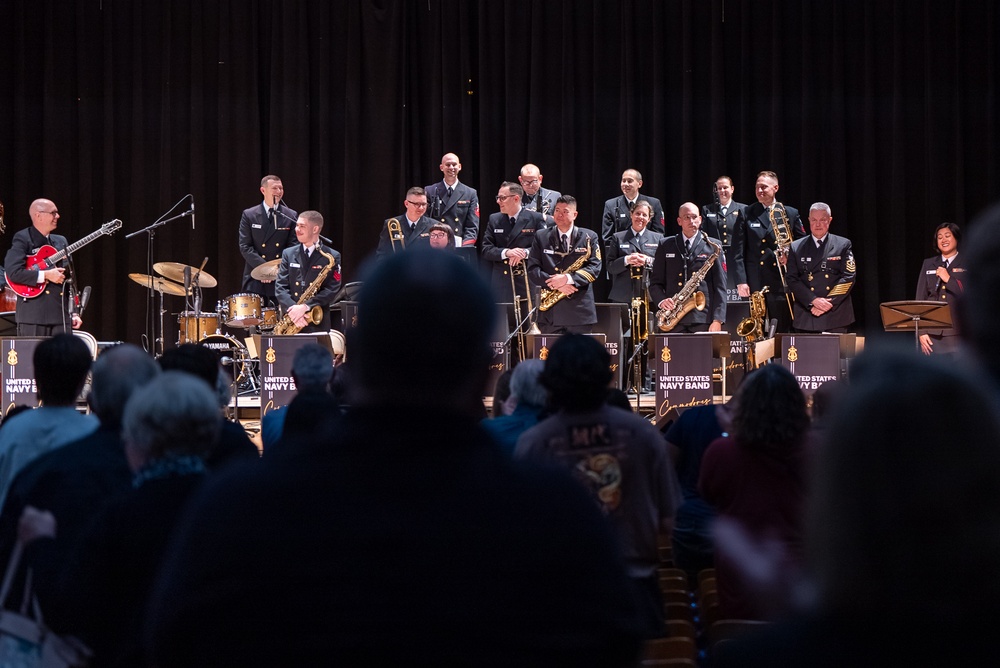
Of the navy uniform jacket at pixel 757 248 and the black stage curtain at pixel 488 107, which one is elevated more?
the black stage curtain at pixel 488 107

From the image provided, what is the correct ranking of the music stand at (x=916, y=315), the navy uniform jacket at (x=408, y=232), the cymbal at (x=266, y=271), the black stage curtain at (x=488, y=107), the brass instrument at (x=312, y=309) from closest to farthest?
the music stand at (x=916, y=315) → the brass instrument at (x=312, y=309) → the navy uniform jacket at (x=408, y=232) → the cymbal at (x=266, y=271) → the black stage curtain at (x=488, y=107)

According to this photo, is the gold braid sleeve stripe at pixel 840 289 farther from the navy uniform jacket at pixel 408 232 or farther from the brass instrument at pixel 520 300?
the navy uniform jacket at pixel 408 232

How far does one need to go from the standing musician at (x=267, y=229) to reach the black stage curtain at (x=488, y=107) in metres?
1.16

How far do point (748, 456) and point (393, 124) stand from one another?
10.7 meters

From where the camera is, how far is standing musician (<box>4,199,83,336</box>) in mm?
10055

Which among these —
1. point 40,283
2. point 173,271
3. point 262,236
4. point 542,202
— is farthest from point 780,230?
point 40,283

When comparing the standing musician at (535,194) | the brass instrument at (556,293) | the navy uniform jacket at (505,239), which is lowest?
the brass instrument at (556,293)

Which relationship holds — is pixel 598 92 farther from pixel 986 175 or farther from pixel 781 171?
pixel 986 175

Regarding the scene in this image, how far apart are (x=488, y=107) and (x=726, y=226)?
10.5 feet

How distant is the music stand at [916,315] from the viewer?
9.20m

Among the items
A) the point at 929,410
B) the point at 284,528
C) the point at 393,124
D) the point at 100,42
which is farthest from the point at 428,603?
the point at 100,42

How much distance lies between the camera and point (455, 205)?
39.1 ft

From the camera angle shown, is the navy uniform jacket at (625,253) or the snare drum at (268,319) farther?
the navy uniform jacket at (625,253)

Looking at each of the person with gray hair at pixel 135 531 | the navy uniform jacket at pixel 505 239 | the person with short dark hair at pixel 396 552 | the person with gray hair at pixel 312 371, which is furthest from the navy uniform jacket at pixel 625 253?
the person with short dark hair at pixel 396 552
